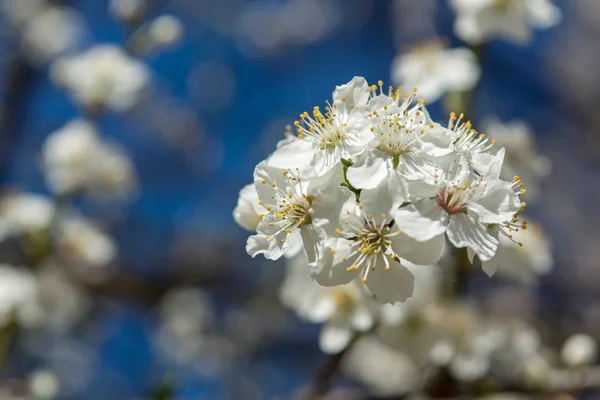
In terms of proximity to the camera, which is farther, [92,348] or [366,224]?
[92,348]

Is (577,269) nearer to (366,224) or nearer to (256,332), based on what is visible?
(256,332)

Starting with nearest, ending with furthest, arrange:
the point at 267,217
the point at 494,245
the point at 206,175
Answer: the point at 494,245 < the point at 267,217 < the point at 206,175

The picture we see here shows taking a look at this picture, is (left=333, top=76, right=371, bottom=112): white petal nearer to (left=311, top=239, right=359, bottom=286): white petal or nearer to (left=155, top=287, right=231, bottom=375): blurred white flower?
(left=311, top=239, right=359, bottom=286): white petal

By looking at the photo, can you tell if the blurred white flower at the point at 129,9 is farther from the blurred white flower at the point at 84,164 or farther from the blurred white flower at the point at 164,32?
the blurred white flower at the point at 84,164

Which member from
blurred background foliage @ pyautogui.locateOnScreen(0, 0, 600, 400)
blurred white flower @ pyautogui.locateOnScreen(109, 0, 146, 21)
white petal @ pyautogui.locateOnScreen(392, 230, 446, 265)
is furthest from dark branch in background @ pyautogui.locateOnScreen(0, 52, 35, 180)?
white petal @ pyautogui.locateOnScreen(392, 230, 446, 265)

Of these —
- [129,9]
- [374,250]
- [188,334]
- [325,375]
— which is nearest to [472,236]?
[374,250]

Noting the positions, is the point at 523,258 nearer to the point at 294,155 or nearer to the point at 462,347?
the point at 462,347

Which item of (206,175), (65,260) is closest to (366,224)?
(65,260)
